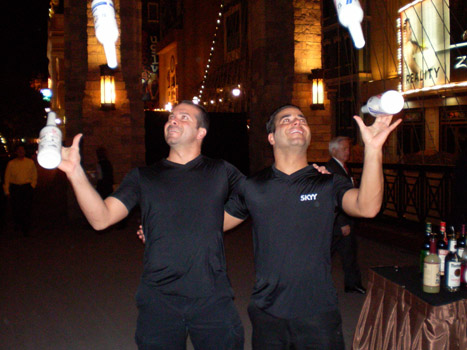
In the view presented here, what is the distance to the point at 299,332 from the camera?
240 cm

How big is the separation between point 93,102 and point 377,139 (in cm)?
1075

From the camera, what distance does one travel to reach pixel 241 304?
17.7 feet

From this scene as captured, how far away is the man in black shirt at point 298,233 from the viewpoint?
94.0 inches

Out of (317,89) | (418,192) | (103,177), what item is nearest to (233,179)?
(418,192)

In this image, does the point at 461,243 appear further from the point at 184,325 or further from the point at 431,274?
the point at 184,325

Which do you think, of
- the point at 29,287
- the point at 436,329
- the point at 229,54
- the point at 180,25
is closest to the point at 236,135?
the point at 29,287

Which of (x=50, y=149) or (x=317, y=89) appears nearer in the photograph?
(x=50, y=149)

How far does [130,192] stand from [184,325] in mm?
758

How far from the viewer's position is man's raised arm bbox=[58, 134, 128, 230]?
7.58ft

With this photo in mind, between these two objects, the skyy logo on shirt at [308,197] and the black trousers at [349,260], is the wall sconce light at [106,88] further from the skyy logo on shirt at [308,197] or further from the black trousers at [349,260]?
the skyy logo on shirt at [308,197]

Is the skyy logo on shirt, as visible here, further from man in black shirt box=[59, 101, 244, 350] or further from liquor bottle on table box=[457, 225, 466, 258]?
liquor bottle on table box=[457, 225, 466, 258]

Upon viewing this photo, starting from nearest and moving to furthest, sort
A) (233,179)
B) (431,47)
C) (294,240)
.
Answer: (294,240), (233,179), (431,47)

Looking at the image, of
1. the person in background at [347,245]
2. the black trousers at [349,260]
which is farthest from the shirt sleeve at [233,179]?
the black trousers at [349,260]

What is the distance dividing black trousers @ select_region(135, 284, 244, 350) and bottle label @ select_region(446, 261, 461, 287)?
4.72ft
